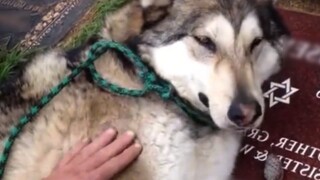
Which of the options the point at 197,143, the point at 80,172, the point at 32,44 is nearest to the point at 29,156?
the point at 80,172

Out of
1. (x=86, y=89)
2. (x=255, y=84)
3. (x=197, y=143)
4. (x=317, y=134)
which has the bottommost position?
(x=317, y=134)

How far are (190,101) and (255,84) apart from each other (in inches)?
9.3

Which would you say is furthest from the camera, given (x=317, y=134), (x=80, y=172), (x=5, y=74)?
(x=5, y=74)

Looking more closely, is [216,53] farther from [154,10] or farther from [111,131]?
[111,131]

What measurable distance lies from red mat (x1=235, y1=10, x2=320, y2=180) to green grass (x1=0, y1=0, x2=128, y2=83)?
0.87m

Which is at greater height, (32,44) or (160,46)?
(160,46)

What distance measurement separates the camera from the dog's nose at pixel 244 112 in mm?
2068

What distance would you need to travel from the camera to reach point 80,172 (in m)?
2.14

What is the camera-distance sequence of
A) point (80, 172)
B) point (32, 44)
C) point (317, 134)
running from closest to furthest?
point (80, 172), point (317, 134), point (32, 44)

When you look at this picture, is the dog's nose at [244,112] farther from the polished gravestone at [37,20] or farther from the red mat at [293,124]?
the polished gravestone at [37,20]

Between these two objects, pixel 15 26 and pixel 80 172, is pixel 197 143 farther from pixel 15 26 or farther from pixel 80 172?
pixel 15 26

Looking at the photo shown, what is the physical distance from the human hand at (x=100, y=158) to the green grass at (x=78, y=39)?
3.64 feet

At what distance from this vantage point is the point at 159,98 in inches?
89.6

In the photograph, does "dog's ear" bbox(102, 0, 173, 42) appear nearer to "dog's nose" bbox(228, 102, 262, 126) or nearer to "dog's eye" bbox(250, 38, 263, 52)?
"dog's eye" bbox(250, 38, 263, 52)
